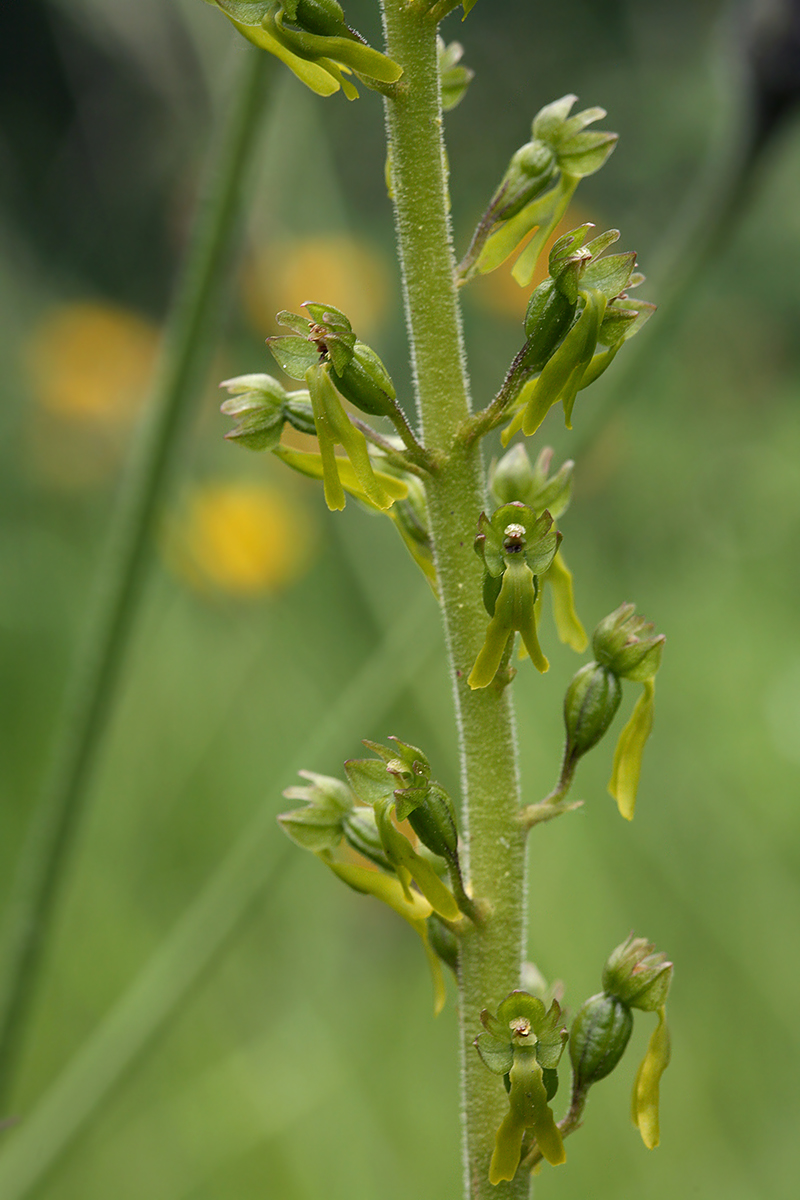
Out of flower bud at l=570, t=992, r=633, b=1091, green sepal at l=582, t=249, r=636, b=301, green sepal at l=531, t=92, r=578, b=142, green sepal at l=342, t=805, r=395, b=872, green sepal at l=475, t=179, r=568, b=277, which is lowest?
flower bud at l=570, t=992, r=633, b=1091

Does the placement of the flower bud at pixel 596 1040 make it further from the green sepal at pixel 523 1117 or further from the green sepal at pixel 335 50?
the green sepal at pixel 335 50

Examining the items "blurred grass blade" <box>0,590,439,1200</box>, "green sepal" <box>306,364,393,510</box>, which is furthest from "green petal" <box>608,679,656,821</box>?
A: "blurred grass blade" <box>0,590,439,1200</box>

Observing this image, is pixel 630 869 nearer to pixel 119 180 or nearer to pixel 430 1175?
pixel 430 1175

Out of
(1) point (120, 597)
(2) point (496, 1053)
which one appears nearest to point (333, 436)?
(2) point (496, 1053)

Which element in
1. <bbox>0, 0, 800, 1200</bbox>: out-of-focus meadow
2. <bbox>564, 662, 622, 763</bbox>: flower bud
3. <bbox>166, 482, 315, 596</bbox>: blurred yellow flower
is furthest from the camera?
<bbox>166, 482, 315, 596</bbox>: blurred yellow flower

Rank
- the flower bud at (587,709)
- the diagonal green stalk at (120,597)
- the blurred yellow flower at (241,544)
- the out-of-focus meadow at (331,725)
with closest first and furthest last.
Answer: the flower bud at (587,709), the diagonal green stalk at (120,597), the out-of-focus meadow at (331,725), the blurred yellow flower at (241,544)

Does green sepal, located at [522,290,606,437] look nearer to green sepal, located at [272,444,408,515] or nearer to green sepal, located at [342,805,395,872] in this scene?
green sepal, located at [272,444,408,515]

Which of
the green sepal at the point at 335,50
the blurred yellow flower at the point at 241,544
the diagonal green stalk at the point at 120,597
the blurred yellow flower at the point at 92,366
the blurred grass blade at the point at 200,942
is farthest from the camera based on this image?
the blurred yellow flower at the point at 92,366

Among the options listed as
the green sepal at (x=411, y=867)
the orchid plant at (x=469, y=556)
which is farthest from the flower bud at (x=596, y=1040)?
the green sepal at (x=411, y=867)
